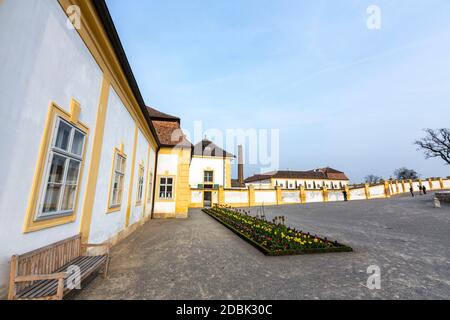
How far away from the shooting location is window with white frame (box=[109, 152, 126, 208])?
548cm

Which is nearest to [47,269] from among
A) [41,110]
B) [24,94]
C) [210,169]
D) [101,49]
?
[41,110]

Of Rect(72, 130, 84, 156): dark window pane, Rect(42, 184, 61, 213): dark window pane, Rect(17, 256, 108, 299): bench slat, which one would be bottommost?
Rect(17, 256, 108, 299): bench slat

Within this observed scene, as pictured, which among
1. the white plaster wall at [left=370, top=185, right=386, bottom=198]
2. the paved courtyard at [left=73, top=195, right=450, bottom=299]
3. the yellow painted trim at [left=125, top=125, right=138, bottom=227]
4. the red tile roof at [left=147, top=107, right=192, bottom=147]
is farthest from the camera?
the white plaster wall at [left=370, top=185, right=386, bottom=198]

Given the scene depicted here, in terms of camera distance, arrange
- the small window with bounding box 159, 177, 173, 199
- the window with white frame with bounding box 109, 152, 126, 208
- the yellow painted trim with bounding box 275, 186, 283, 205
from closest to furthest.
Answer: the window with white frame with bounding box 109, 152, 126, 208 → the small window with bounding box 159, 177, 173, 199 → the yellow painted trim with bounding box 275, 186, 283, 205

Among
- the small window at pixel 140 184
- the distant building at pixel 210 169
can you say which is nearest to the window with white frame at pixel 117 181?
the small window at pixel 140 184

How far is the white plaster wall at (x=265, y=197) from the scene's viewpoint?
23.2 m

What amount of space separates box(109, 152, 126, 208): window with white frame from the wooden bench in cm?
199

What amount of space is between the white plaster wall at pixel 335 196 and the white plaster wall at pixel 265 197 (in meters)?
8.97

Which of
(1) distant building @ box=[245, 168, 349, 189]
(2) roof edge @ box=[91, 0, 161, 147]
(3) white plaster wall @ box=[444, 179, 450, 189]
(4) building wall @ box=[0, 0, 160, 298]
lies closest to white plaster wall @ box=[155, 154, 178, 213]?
(2) roof edge @ box=[91, 0, 161, 147]

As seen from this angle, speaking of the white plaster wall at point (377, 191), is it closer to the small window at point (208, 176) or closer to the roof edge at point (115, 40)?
the small window at point (208, 176)

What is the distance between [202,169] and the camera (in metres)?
27.8

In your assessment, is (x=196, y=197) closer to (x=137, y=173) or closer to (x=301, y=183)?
(x=137, y=173)

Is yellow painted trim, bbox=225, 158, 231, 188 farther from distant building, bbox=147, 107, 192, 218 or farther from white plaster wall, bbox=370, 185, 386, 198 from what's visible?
white plaster wall, bbox=370, 185, 386, 198
